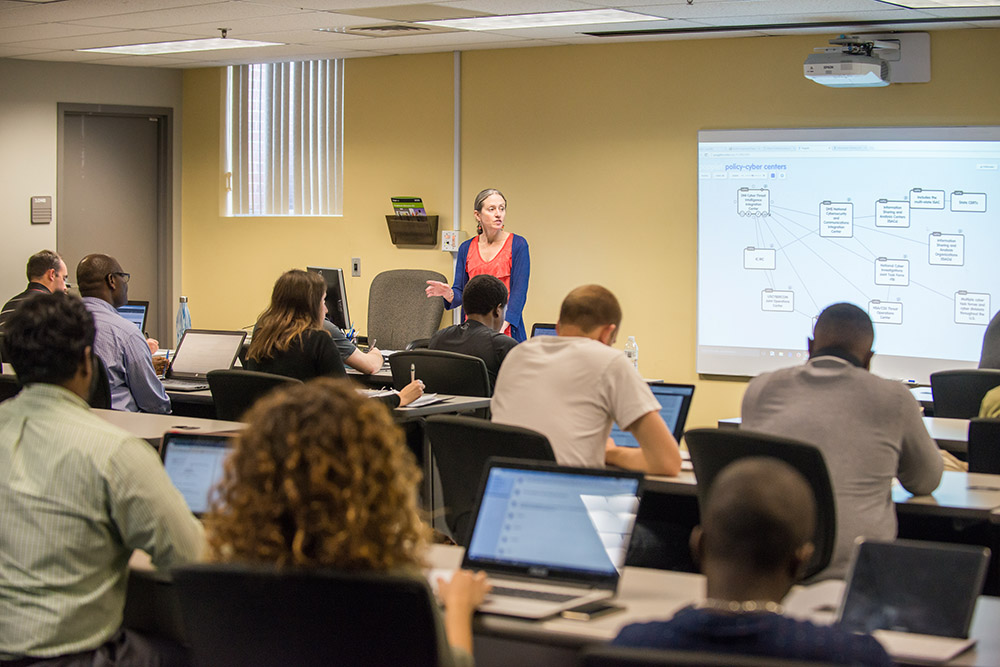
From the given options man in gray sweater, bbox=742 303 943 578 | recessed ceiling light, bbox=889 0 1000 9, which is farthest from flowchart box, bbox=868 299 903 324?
man in gray sweater, bbox=742 303 943 578

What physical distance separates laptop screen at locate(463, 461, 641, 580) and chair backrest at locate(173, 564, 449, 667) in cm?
62

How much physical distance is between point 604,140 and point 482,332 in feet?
9.36

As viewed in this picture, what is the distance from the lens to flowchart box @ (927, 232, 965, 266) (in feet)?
21.8

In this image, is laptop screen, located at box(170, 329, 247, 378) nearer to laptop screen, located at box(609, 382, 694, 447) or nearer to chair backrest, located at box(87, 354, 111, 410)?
chair backrest, located at box(87, 354, 111, 410)

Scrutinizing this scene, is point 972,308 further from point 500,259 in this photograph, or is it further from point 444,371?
point 444,371

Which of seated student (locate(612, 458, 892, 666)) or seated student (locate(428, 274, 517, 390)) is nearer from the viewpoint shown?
seated student (locate(612, 458, 892, 666))

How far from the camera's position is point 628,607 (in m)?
2.21

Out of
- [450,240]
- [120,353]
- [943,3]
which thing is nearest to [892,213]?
[943,3]

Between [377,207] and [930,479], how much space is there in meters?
6.10

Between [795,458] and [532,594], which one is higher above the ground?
[795,458]

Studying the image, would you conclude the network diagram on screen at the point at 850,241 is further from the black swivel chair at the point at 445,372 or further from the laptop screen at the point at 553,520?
the laptop screen at the point at 553,520

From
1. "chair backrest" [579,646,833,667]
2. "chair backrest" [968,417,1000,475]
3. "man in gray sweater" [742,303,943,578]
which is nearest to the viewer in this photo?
"chair backrest" [579,646,833,667]

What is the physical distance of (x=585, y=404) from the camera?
3.32m

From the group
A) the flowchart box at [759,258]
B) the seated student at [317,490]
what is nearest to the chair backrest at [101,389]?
the seated student at [317,490]
